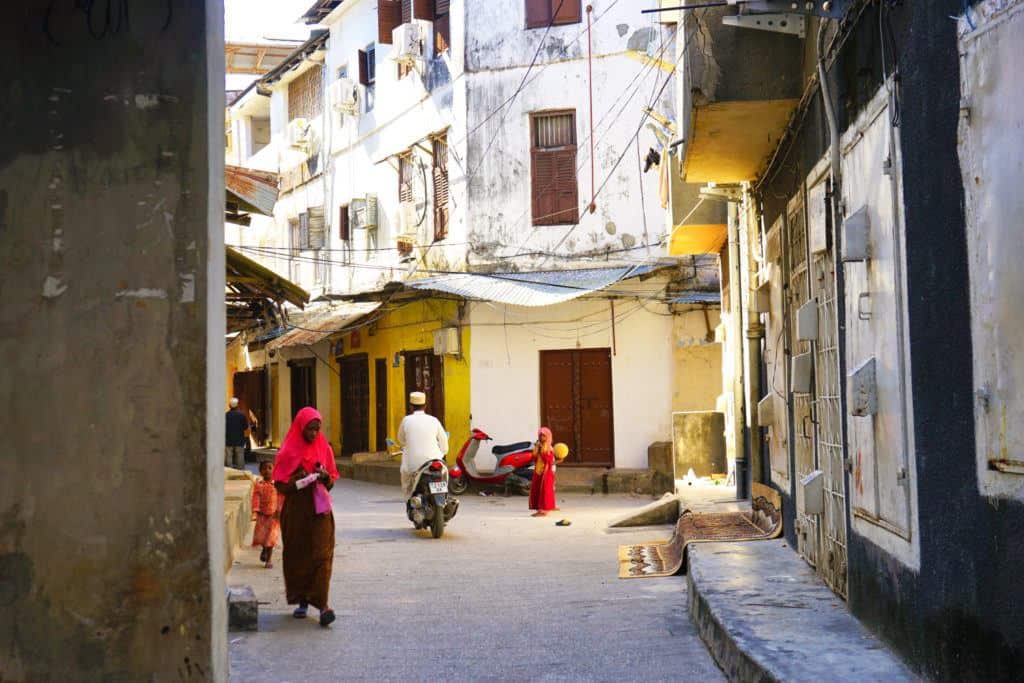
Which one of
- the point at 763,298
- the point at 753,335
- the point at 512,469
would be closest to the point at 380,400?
the point at 512,469

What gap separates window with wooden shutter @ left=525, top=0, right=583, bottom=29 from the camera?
71.5 ft

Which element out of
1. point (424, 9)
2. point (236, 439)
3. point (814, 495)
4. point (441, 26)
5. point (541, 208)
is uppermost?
point (424, 9)

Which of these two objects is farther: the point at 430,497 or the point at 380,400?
the point at 380,400

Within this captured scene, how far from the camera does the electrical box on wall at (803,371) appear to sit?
29.4 feet

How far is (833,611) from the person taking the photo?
23.2ft

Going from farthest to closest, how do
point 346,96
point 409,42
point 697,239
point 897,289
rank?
point 346,96
point 409,42
point 697,239
point 897,289

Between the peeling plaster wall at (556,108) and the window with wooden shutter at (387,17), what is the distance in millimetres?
3633

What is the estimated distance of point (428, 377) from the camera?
2472 centimetres

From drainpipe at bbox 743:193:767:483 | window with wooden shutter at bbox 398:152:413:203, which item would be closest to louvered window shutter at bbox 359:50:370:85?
window with wooden shutter at bbox 398:152:413:203

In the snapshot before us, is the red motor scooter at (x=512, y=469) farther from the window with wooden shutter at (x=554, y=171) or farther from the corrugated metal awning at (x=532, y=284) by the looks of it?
the window with wooden shutter at (x=554, y=171)

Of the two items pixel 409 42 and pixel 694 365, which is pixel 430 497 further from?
pixel 409 42

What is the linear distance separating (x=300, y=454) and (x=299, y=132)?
915 inches

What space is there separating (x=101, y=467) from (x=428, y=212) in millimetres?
19798

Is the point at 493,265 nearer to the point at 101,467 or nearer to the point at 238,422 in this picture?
the point at 238,422
